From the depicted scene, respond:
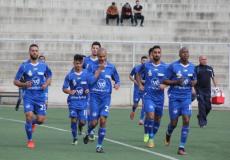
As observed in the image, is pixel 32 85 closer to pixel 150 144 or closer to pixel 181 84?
pixel 150 144

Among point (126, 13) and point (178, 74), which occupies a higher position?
point (126, 13)

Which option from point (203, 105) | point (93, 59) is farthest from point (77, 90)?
point (203, 105)

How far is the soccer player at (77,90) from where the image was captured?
15734 millimetres

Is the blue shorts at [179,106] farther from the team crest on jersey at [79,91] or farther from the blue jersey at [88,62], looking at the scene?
the blue jersey at [88,62]

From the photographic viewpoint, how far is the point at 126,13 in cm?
3784

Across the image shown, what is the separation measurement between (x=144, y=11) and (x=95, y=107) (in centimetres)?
2512

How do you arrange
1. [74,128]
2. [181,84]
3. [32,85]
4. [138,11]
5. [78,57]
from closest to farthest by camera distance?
[181,84], [32,85], [78,57], [74,128], [138,11]

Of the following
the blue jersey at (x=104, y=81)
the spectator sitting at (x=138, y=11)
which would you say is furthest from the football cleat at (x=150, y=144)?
the spectator sitting at (x=138, y=11)

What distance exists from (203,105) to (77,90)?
6942 mm

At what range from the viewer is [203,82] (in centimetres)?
2198

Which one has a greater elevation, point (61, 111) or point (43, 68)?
point (43, 68)

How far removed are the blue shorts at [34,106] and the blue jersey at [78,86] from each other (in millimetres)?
635

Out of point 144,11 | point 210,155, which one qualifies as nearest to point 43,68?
point 210,155

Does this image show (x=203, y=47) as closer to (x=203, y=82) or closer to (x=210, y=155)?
(x=203, y=82)
